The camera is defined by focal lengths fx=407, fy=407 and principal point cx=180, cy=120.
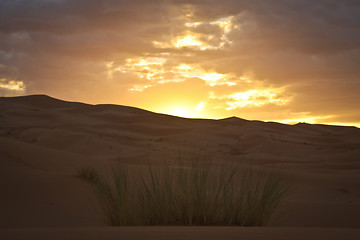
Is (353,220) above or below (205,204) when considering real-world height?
below

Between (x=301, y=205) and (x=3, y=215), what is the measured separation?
4553mm

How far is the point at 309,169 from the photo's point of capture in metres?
11.7

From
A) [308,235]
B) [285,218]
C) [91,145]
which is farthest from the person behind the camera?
[91,145]

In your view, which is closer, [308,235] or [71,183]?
[308,235]

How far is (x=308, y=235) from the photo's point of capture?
2898 millimetres

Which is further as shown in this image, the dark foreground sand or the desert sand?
the desert sand

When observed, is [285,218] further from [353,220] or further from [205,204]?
[205,204]

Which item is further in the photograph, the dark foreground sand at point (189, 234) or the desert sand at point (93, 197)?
the desert sand at point (93, 197)

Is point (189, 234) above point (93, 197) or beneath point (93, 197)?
above

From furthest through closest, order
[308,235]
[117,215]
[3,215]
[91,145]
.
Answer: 1. [91,145]
2. [3,215]
3. [117,215]
4. [308,235]

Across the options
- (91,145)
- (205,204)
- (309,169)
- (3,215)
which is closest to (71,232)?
(205,204)

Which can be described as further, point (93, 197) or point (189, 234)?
point (93, 197)

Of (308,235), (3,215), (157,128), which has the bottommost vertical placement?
(3,215)

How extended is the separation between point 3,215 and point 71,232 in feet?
9.77
